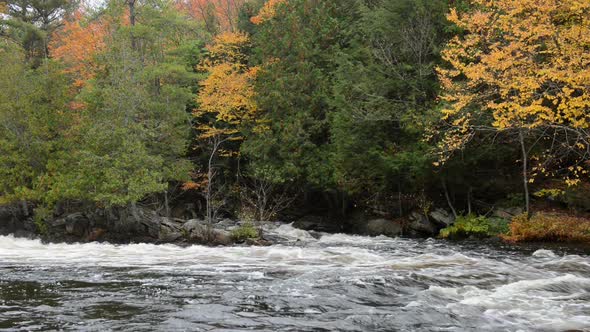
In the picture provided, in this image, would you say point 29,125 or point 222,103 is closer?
point 29,125

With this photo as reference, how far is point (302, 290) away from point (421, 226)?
12.3 metres

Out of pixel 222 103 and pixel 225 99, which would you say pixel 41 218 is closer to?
pixel 222 103

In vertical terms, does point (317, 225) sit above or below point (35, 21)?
below

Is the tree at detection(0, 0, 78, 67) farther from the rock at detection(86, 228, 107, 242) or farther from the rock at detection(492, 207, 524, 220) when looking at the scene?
the rock at detection(492, 207, 524, 220)

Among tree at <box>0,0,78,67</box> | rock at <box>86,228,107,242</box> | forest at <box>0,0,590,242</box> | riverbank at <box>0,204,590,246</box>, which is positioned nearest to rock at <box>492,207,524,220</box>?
riverbank at <box>0,204,590,246</box>

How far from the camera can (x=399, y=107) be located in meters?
20.8

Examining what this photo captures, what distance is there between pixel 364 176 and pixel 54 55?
20015 mm

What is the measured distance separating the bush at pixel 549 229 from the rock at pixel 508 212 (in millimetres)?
1356

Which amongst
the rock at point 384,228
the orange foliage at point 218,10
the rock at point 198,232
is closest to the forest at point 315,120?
the rock at point 384,228

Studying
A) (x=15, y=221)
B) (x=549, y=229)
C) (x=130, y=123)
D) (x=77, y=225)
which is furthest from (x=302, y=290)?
(x=15, y=221)

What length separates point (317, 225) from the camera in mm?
24188

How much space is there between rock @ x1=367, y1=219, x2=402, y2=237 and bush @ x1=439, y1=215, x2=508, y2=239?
7.62 feet

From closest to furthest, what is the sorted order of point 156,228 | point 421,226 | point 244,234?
point 244,234, point 156,228, point 421,226

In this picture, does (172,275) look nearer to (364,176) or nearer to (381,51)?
(364,176)
